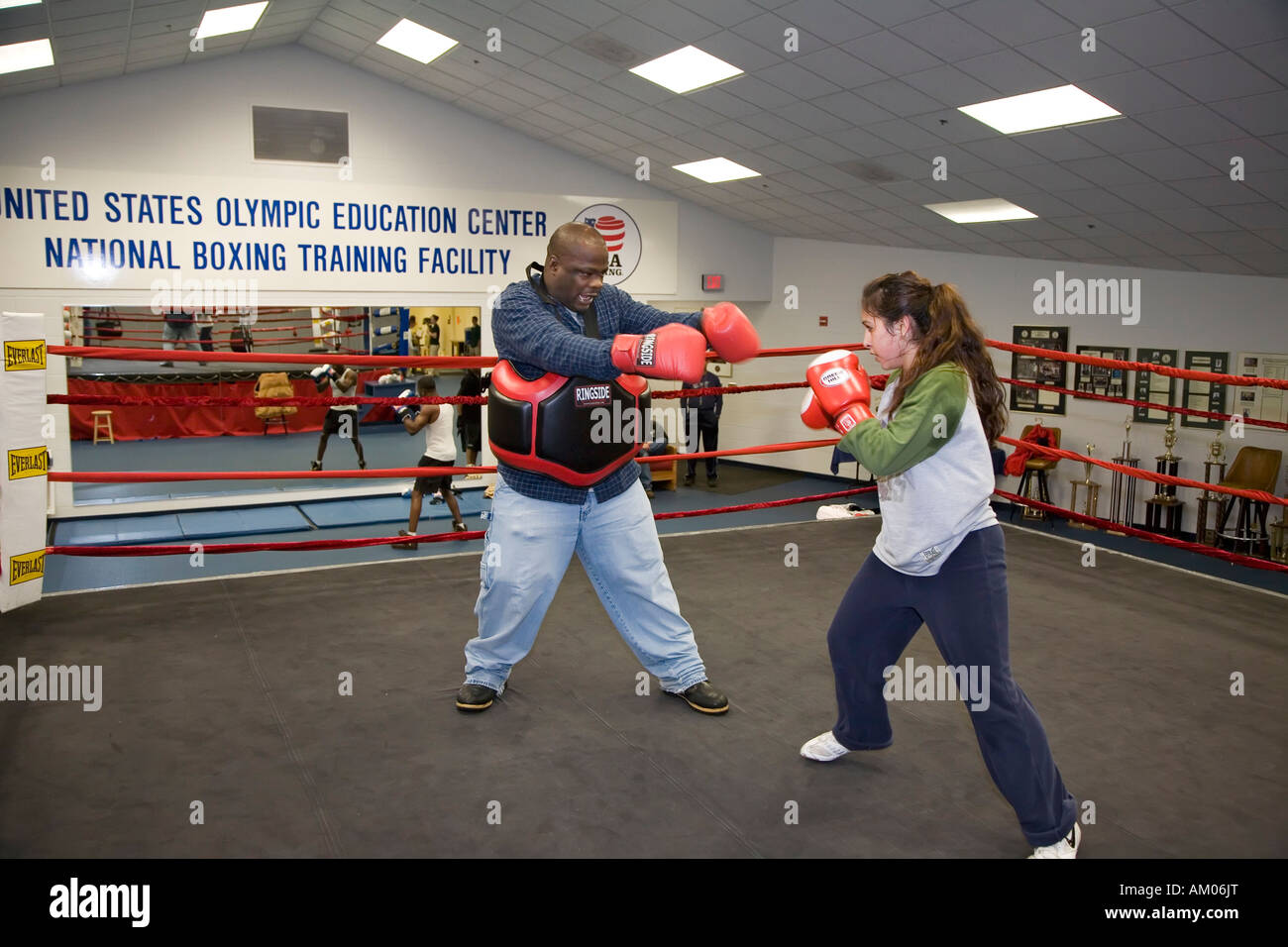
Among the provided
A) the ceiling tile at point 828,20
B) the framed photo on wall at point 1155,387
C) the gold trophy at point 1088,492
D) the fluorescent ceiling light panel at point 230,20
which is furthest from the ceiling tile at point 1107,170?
the fluorescent ceiling light panel at point 230,20

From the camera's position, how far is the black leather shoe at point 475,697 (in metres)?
2.38

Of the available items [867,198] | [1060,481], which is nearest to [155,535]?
[867,198]

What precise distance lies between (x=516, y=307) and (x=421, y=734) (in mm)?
1016

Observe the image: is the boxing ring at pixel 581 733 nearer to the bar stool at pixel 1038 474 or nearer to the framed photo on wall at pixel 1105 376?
the bar stool at pixel 1038 474

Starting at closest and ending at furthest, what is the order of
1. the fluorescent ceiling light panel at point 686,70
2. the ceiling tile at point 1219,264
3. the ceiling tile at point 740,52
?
the ceiling tile at point 740,52 < the fluorescent ceiling light panel at point 686,70 < the ceiling tile at point 1219,264

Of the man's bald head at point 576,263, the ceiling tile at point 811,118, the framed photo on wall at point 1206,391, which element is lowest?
the framed photo on wall at point 1206,391

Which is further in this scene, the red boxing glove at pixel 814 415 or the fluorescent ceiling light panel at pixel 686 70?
the fluorescent ceiling light panel at pixel 686 70

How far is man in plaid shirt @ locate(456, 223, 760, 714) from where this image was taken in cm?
214

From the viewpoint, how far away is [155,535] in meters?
6.19

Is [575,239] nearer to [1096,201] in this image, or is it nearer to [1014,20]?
[1014,20]

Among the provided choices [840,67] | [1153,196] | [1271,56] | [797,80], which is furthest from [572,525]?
[1153,196]

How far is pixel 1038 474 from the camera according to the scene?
723 centimetres

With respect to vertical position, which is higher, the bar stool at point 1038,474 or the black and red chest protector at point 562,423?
the black and red chest protector at point 562,423
